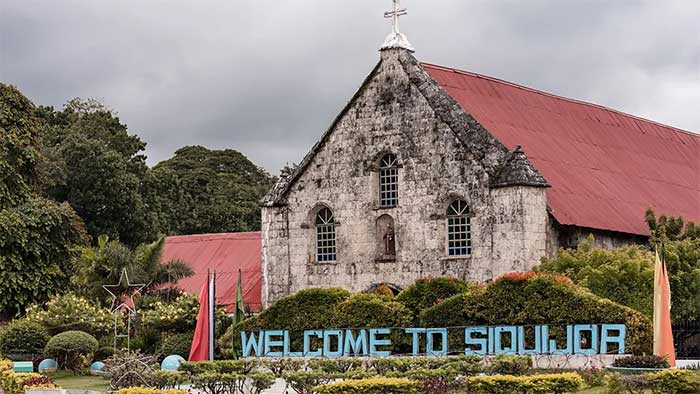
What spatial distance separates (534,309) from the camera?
94.9 feet

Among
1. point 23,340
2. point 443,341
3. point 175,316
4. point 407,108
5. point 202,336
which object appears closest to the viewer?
point 443,341

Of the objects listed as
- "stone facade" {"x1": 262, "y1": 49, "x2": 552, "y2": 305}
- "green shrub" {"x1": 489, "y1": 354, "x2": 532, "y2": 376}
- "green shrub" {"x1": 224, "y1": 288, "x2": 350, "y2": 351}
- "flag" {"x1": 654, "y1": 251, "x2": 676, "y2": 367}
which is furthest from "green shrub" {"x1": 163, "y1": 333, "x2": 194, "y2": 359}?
"flag" {"x1": 654, "y1": 251, "x2": 676, "y2": 367}

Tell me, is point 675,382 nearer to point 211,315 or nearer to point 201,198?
point 211,315

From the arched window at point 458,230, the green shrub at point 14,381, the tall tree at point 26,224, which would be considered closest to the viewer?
the green shrub at point 14,381

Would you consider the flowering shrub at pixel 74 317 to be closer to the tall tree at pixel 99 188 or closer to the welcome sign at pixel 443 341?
the welcome sign at pixel 443 341

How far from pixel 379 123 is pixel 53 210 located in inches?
554

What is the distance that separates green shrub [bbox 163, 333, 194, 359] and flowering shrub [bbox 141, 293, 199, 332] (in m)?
0.70

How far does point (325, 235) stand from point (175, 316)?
5.35m

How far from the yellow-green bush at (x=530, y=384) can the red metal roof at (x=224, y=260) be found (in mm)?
20532

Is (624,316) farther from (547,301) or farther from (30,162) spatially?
(30,162)

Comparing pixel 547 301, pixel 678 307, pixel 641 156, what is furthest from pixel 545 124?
pixel 547 301

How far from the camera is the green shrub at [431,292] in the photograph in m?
30.9

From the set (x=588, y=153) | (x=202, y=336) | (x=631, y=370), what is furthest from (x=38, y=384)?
(x=588, y=153)

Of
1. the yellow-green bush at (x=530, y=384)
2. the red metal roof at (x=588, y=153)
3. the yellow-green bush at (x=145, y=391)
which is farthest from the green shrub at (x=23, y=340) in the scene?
→ the yellow-green bush at (x=530, y=384)
